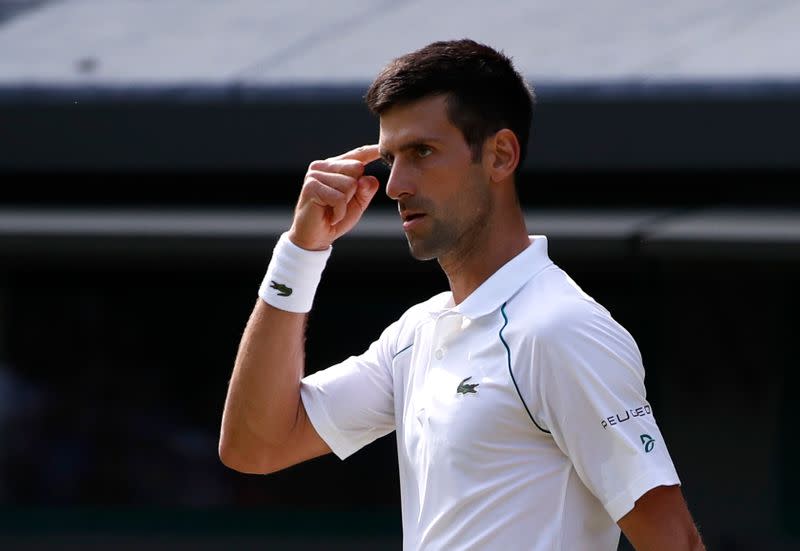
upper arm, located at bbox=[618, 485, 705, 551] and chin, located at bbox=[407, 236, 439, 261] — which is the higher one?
chin, located at bbox=[407, 236, 439, 261]

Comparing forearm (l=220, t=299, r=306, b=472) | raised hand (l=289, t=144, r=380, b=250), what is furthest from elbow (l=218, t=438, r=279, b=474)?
raised hand (l=289, t=144, r=380, b=250)

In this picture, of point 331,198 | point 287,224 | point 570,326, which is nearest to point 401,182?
point 331,198

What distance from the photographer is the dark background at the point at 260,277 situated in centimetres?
688

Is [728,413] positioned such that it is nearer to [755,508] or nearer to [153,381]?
[755,508]

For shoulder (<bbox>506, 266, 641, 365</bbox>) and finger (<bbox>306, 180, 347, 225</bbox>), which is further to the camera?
finger (<bbox>306, 180, 347, 225</bbox>)

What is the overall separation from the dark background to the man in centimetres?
410

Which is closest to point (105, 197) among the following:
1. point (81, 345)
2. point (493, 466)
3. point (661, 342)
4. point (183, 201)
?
point (183, 201)

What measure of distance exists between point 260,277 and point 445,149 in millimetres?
5851

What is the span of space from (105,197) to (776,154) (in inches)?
145

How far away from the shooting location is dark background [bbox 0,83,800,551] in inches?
271

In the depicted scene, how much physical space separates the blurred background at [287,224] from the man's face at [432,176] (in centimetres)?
426

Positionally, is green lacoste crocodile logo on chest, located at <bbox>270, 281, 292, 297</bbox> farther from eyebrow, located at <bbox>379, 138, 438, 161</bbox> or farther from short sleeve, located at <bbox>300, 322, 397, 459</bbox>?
eyebrow, located at <bbox>379, 138, 438, 161</bbox>

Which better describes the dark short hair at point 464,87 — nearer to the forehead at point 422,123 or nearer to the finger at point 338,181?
the forehead at point 422,123

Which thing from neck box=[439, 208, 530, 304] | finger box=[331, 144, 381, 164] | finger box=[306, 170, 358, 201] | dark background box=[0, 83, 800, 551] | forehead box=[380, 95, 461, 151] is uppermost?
forehead box=[380, 95, 461, 151]
